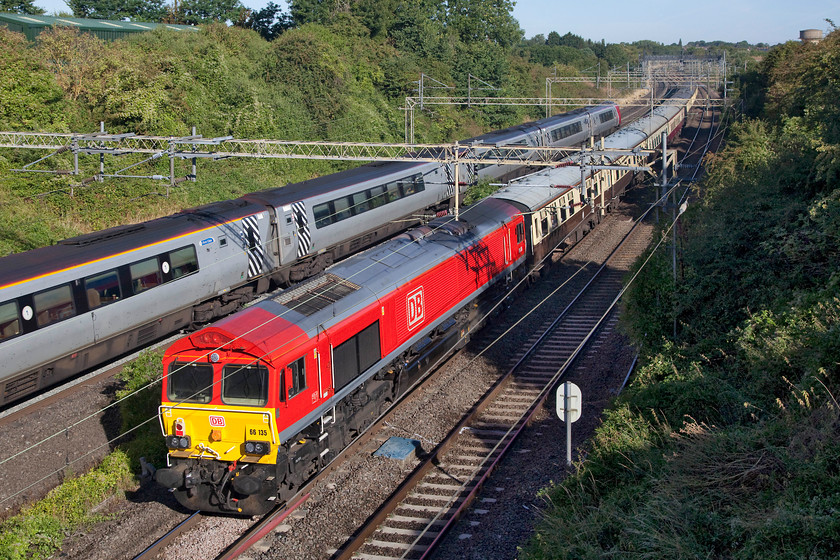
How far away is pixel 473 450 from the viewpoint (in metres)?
13.6

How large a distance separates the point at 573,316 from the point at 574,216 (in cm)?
743

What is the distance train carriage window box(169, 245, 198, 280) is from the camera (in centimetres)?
1822

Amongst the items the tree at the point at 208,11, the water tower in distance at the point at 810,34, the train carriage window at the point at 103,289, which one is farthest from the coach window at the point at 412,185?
the water tower in distance at the point at 810,34

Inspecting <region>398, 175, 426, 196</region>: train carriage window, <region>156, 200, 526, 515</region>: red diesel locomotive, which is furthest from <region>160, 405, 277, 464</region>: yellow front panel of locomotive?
<region>398, 175, 426, 196</region>: train carriage window

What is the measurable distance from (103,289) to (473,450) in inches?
360

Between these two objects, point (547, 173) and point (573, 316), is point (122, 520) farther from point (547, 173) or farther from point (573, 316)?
point (547, 173)

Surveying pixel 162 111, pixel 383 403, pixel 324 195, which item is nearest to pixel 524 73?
pixel 162 111

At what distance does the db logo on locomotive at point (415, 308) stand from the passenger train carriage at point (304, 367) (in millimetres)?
22

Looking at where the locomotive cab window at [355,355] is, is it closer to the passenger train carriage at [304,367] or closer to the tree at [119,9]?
the passenger train carriage at [304,367]

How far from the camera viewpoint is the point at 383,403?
14578mm

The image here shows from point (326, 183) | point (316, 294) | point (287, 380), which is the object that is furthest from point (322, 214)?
point (287, 380)

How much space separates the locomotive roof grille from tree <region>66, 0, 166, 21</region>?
4775 centimetres

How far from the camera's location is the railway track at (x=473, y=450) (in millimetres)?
10758

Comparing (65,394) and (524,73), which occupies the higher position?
(524,73)
